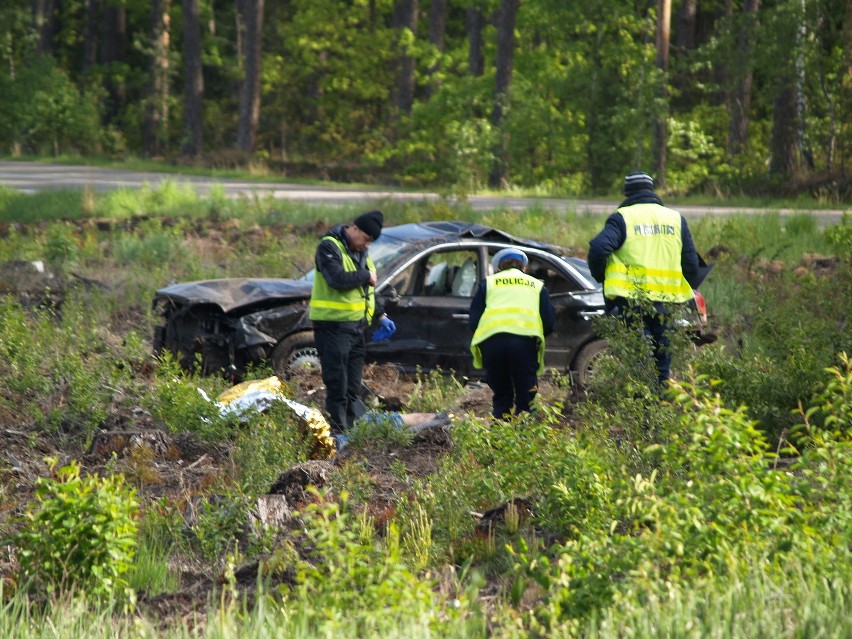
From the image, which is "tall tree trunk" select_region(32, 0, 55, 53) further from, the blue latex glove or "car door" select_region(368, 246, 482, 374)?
the blue latex glove

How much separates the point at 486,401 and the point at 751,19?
79.5 feet

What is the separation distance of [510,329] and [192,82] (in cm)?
3534

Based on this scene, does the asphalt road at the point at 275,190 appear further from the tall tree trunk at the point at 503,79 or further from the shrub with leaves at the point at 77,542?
the shrub with leaves at the point at 77,542

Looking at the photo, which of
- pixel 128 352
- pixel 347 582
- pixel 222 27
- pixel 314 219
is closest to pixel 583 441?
pixel 347 582

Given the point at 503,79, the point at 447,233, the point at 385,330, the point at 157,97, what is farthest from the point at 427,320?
the point at 157,97

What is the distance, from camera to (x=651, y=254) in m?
9.71

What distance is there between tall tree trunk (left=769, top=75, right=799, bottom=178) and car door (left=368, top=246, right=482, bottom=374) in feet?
62.0

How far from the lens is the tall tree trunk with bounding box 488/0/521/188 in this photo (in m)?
34.1

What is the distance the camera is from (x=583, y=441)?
741 centimetres

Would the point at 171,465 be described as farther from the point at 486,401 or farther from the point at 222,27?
the point at 222,27

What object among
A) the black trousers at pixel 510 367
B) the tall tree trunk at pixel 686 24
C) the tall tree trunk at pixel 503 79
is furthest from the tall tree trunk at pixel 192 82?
the black trousers at pixel 510 367

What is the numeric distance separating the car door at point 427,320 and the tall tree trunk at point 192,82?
3014cm

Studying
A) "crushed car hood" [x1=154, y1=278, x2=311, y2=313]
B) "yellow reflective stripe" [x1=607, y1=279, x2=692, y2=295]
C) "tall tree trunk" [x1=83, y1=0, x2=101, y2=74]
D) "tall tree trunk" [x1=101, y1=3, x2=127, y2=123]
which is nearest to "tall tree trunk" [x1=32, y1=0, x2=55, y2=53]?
"tall tree trunk" [x1=83, y1=0, x2=101, y2=74]

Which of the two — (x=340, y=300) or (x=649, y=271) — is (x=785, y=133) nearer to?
(x=649, y=271)
